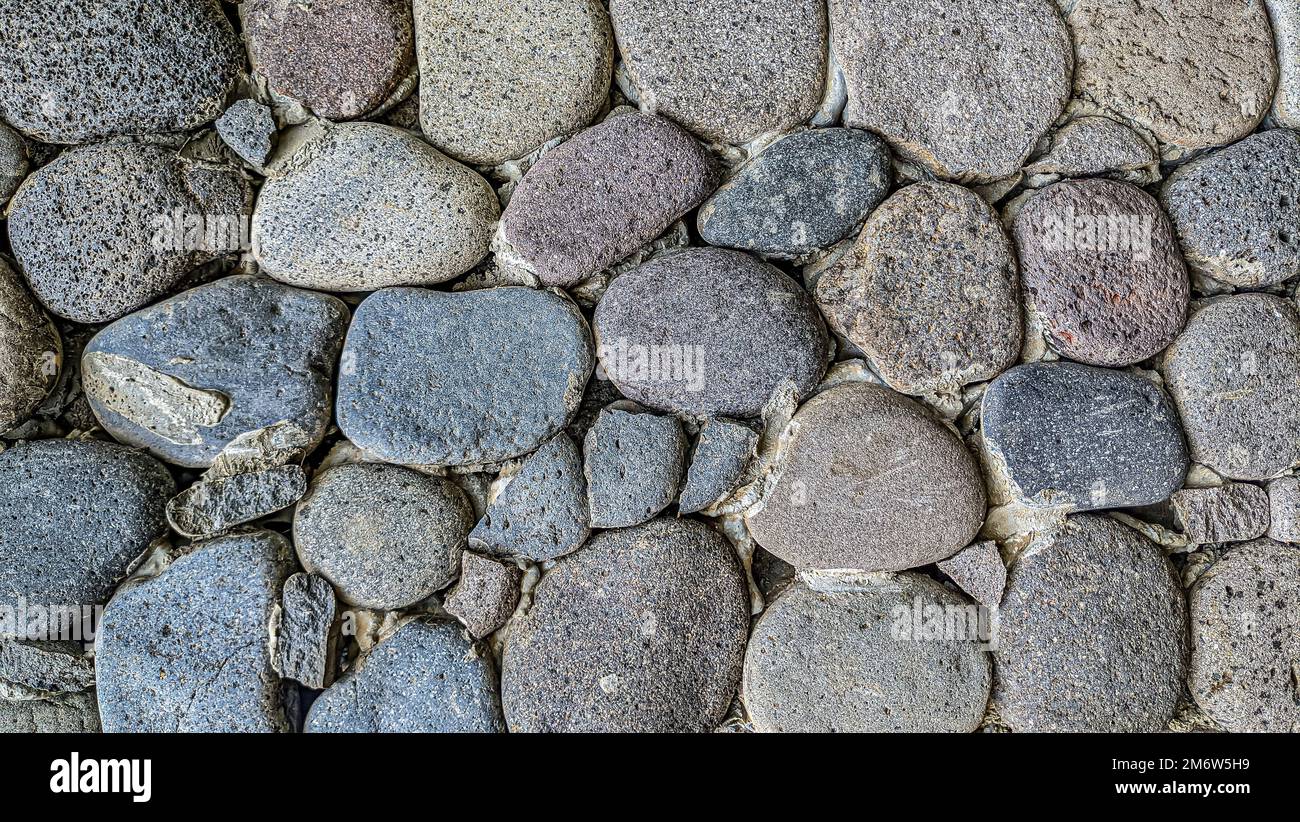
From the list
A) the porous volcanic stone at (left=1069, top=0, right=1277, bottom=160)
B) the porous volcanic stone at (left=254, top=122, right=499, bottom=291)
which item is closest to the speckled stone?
the porous volcanic stone at (left=1069, top=0, right=1277, bottom=160)

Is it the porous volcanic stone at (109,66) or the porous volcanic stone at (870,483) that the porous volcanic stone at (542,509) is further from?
the porous volcanic stone at (109,66)

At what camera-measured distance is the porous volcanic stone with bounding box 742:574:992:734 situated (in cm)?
210

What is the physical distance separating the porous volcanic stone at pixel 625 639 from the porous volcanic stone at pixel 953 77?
3.62ft

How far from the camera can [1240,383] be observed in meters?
2.15

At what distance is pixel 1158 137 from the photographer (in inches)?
84.7

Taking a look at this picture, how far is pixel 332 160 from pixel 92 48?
1.78ft

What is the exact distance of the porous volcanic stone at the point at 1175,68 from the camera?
212 cm

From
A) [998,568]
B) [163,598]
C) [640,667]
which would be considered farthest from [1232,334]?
[163,598]

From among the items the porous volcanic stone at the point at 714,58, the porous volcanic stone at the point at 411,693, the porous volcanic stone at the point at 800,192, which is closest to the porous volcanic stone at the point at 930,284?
the porous volcanic stone at the point at 800,192

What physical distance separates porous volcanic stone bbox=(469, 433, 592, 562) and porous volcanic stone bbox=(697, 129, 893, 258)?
650 mm

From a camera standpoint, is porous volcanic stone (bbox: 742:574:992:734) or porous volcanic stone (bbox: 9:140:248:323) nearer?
porous volcanic stone (bbox: 9:140:248:323)

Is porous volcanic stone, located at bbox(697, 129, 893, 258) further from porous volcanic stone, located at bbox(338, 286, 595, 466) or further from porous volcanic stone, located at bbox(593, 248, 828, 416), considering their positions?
porous volcanic stone, located at bbox(338, 286, 595, 466)

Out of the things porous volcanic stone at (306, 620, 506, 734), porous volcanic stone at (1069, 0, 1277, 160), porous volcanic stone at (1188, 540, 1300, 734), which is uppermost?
porous volcanic stone at (1069, 0, 1277, 160)

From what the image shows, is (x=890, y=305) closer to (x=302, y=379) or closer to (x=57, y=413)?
(x=302, y=379)
